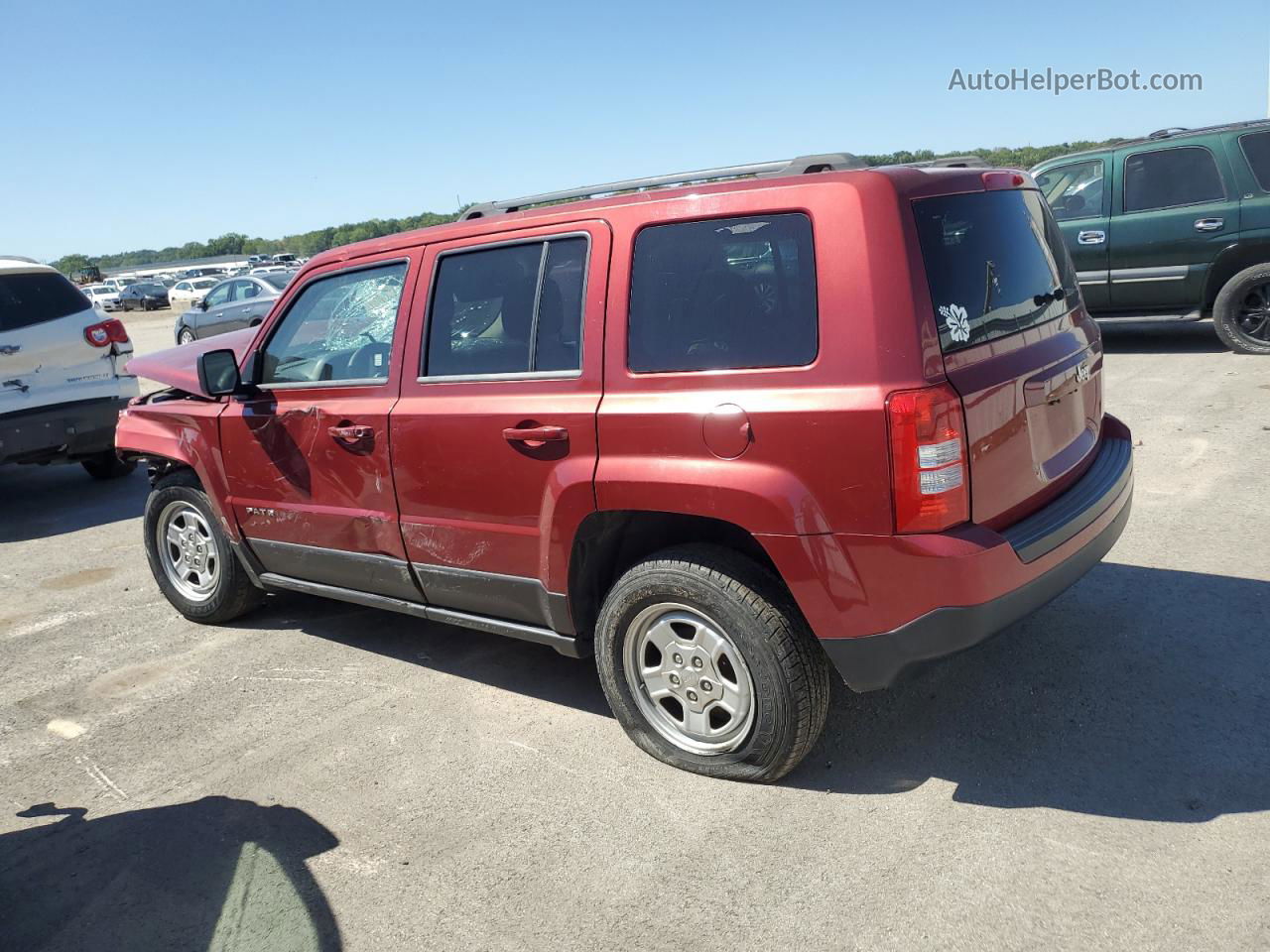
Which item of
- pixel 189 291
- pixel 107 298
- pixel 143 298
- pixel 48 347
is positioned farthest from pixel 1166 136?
pixel 107 298

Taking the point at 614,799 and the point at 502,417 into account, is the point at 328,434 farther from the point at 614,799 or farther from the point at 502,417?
the point at 614,799

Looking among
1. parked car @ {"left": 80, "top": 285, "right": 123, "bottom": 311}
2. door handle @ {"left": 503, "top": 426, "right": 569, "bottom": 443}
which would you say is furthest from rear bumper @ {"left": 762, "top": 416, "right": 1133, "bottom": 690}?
parked car @ {"left": 80, "top": 285, "right": 123, "bottom": 311}

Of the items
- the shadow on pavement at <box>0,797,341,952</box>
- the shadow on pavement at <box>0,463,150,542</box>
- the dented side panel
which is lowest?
the shadow on pavement at <box>0,797,341,952</box>

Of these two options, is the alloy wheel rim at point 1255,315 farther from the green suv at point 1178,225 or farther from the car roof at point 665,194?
the car roof at point 665,194

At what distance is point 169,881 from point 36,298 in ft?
21.5

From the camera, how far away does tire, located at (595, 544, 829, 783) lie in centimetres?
313

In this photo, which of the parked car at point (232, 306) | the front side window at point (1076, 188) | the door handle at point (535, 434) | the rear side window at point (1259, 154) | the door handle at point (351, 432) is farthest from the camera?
the parked car at point (232, 306)

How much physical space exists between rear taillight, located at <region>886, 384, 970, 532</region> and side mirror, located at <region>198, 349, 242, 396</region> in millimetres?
3071

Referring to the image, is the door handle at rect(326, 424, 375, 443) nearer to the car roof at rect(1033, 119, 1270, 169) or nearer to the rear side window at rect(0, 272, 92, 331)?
the rear side window at rect(0, 272, 92, 331)

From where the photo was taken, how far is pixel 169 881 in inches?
122

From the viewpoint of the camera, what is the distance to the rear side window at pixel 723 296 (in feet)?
9.90

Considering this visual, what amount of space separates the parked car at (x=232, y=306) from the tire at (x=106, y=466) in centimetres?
946

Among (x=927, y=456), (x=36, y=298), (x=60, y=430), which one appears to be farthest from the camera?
(x=36, y=298)

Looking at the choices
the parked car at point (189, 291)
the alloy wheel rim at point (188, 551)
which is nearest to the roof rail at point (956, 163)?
the alloy wheel rim at point (188, 551)
